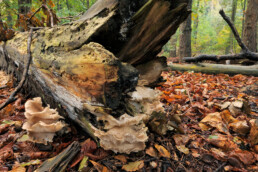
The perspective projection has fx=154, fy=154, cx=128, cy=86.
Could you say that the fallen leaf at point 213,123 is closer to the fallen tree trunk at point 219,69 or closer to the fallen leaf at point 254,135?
the fallen leaf at point 254,135

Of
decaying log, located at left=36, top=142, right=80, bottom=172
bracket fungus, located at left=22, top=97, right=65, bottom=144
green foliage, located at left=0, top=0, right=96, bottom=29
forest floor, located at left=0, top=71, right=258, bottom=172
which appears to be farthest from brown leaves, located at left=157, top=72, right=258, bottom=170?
green foliage, located at left=0, top=0, right=96, bottom=29

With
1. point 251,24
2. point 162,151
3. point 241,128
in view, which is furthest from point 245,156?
point 251,24

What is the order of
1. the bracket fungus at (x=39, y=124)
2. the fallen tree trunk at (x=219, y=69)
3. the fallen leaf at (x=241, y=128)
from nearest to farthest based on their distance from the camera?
the bracket fungus at (x=39, y=124)
the fallen leaf at (x=241, y=128)
the fallen tree trunk at (x=219, y=69)

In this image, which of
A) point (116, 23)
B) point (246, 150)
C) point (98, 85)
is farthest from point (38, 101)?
point (246, 150)

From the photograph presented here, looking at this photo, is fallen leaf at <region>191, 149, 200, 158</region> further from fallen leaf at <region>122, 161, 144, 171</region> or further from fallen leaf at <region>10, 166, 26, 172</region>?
fallen leaf at <region>10, 166, 26, 172</region>

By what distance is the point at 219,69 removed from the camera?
543 cm

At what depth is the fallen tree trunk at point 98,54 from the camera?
55.2 inches

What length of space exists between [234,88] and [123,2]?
348 centimetres

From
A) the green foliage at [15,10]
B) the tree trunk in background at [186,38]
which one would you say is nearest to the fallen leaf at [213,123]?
the green foliage at [15,10]

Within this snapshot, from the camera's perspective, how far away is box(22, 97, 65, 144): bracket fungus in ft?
4.93

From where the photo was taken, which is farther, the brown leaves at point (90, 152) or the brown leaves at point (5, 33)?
the brown leaves at point (5, 33)

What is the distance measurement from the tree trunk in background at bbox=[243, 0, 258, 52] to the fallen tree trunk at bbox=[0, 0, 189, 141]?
6.60 meters

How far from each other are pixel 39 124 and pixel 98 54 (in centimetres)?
88

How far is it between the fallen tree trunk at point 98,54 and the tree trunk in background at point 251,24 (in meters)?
6.60
